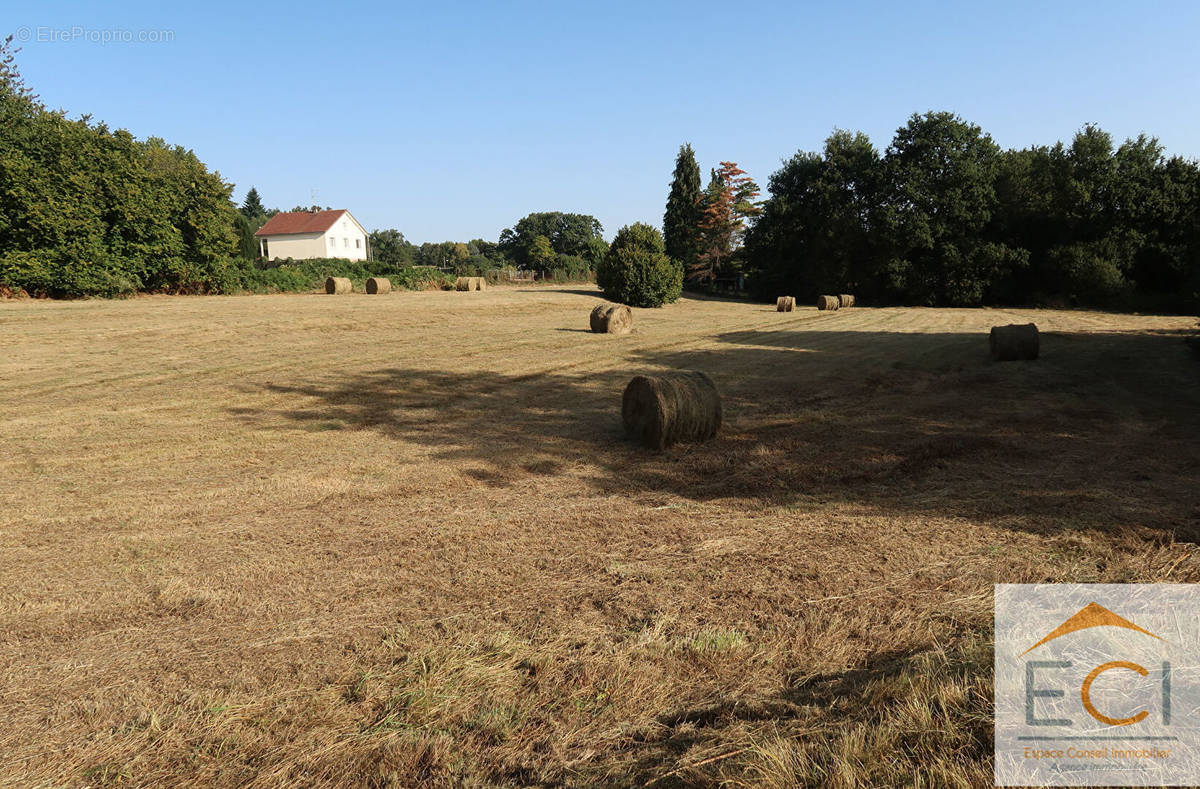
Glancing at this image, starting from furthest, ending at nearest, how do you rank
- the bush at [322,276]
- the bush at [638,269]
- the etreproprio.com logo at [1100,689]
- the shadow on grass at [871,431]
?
1. the bush at [322,276]
2. the bush at [638,269]
3. the shadow on grass at [871,431]
4. the etreproprio.com logo at [1100,689]

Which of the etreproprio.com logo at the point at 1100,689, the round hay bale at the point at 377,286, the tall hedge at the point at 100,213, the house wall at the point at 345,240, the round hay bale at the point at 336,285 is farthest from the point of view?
the house wall at the point at 345,240

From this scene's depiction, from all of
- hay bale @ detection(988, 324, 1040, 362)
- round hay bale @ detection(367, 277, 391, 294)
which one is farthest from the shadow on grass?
round hay bale @ detection(367, 277, 391, 294)

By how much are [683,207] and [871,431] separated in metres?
65.7

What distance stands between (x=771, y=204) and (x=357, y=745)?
49504 millimetres

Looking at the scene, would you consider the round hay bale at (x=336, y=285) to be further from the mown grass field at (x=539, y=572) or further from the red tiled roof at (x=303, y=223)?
the red tiled roof at (x=303, y=223)

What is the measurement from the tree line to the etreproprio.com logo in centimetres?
3503

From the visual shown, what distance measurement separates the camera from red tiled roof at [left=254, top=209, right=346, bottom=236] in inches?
2717

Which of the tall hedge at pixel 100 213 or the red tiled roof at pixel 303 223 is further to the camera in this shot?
the red tiled roof at pixel 303 223

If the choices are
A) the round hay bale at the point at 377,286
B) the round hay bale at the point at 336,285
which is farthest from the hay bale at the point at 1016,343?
the round hay bale at the point at 336,285

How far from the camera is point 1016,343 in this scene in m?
15.6

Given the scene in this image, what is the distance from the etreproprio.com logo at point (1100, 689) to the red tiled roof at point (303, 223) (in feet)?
243

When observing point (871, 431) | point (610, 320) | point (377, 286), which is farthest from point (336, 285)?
point (871, 431)

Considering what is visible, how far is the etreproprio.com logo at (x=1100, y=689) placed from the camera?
2455 millimetres

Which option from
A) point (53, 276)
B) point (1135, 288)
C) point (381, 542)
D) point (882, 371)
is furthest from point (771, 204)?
point (381, 542)
